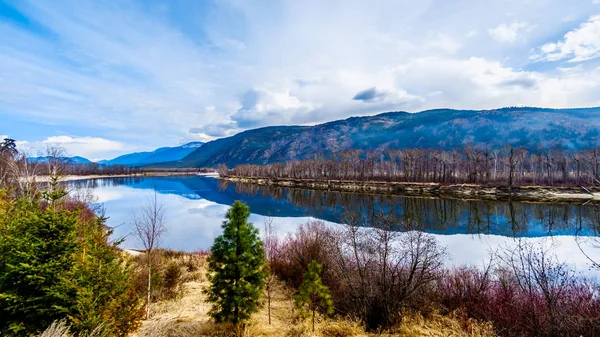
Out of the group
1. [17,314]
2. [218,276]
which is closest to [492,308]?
[218,276]

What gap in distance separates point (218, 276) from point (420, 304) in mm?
7501

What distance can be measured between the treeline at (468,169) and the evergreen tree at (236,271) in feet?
200

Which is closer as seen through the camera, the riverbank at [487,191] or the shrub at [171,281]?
the shrub at [171,281]

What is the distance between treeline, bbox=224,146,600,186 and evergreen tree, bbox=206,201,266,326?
60.9 m

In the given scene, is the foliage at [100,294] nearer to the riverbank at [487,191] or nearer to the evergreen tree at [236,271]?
the evergreen tree at [236,271]

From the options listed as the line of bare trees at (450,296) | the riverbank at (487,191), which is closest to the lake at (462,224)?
the line of bare trees at (450,296)

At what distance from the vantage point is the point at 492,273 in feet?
48.1

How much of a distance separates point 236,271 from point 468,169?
89.6m

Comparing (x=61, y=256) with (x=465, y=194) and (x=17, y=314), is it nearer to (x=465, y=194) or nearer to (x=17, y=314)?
(x=17, y=314)

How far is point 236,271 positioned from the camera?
7.77m

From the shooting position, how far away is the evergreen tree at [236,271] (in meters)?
7.64

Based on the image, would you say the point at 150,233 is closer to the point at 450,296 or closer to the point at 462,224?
the point at 450,296

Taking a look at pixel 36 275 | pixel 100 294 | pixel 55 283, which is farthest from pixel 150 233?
pixel 36 275

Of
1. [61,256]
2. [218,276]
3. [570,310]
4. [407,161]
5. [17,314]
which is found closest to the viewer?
[17,314]
